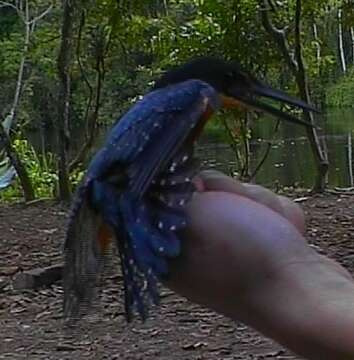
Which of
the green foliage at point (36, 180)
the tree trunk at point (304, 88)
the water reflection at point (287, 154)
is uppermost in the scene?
the tree trunk at point (304, 88)

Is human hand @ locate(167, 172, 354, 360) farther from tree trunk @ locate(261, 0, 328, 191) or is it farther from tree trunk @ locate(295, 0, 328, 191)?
tree trunk @ locate(261, 0, 328, 191)

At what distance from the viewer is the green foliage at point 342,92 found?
20.2m

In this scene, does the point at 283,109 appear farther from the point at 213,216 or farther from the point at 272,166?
the point at 272,166

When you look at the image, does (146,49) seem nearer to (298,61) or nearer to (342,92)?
(298,61)

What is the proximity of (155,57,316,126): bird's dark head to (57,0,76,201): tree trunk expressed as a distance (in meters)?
4.73

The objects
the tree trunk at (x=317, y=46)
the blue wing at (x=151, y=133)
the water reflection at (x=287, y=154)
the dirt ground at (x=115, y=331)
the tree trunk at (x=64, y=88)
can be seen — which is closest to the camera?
the blue wing at (x=151, y=133)

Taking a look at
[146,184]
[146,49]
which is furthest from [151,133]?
[146,49]

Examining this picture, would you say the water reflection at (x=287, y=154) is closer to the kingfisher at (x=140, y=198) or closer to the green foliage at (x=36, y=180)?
the green foliage at (x=36, y=180)

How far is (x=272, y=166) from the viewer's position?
1138cm

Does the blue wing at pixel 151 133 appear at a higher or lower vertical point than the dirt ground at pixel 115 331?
higher

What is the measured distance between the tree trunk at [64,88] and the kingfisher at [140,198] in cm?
498

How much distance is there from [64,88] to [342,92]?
50.1 feet

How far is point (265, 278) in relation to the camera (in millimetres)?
750

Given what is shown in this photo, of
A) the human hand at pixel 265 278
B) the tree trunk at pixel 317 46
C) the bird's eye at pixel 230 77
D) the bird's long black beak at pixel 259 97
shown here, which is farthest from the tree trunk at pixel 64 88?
the human hand at pixel 265 278
